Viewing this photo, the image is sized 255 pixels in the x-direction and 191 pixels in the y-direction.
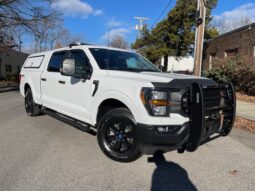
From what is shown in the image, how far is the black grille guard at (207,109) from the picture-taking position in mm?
4074

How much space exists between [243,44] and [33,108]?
1662cm

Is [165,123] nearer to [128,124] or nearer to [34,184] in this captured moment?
[128,124]

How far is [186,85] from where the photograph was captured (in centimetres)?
425

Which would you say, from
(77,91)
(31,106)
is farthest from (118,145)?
(31,106)

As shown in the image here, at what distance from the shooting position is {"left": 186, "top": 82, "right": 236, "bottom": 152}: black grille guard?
4074mm

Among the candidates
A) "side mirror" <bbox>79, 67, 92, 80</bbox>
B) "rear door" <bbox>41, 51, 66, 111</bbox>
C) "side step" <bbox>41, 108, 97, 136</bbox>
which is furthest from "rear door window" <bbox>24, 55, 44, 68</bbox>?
"side mirror" <bbox>79, 67, 92, 80</bbox>

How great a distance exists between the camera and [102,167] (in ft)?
14.6

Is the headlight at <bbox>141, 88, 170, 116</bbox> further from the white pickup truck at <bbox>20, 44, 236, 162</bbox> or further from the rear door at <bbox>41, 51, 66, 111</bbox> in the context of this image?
the rear door at <bbox>41, 51, 66, 111</bbox>

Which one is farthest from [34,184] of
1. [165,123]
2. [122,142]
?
[165,123]

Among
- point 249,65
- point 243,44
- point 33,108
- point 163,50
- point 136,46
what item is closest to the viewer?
point 33,108

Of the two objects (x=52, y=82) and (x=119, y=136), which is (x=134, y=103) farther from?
(x=52, y=82)

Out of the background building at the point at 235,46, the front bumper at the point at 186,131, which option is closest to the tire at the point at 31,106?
the front bumper at the point at 186,131

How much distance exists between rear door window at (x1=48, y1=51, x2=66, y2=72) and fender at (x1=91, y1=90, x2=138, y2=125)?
194cm

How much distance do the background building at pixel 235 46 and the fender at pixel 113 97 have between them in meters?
13.4
